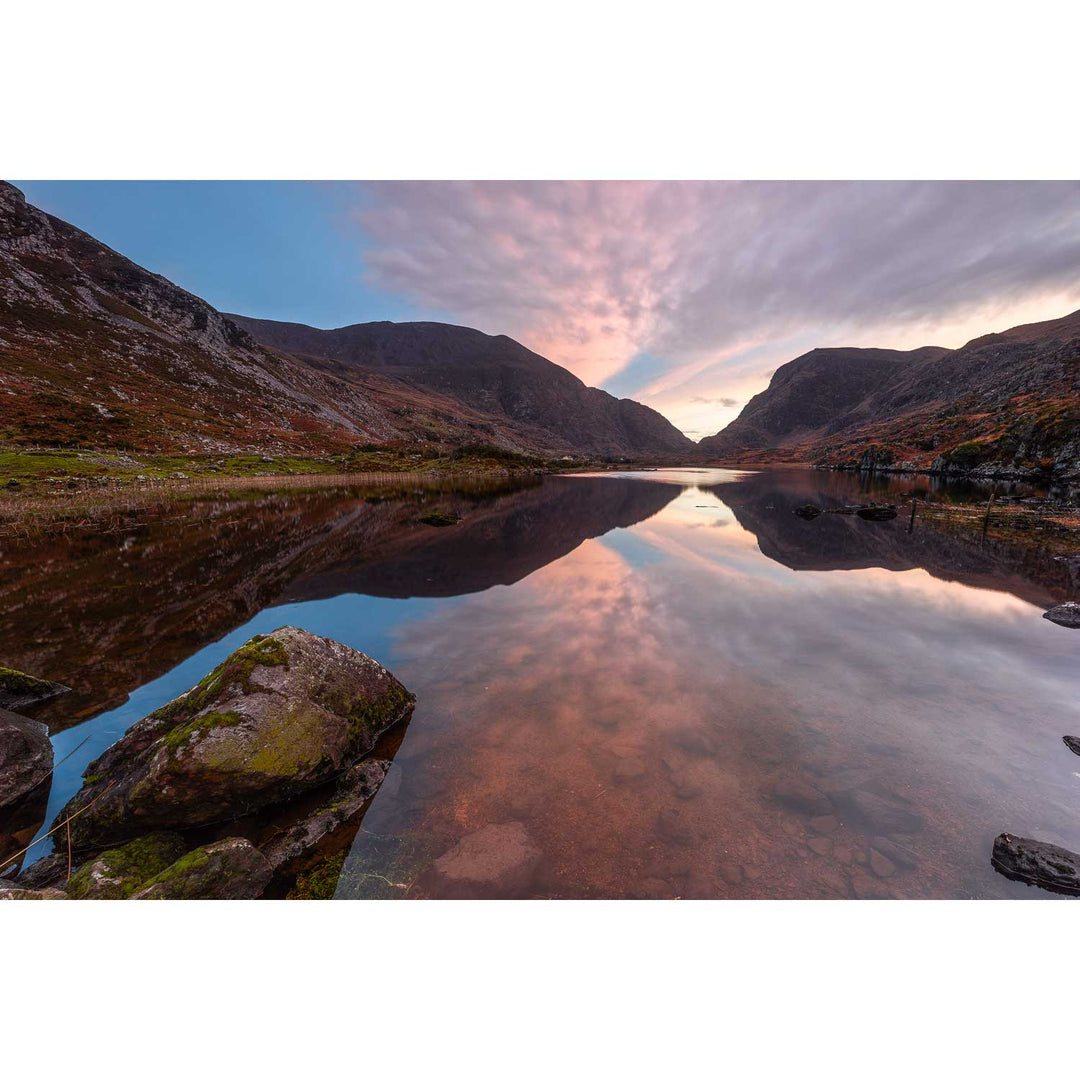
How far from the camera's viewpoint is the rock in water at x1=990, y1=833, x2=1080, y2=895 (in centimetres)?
478

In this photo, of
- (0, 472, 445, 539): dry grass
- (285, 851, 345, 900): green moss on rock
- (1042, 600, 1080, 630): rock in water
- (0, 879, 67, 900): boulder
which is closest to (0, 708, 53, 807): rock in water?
(0, 879, 67, 900): boulder

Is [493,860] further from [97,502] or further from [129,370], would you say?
[129,370]

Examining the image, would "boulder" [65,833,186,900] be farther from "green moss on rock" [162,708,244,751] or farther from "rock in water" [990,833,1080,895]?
"rock in water" [990,833,1080,895]

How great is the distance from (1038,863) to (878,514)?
121ft

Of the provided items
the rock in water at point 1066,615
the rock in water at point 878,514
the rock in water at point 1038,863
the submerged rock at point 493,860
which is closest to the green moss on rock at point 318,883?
the submerged rock at point 493,860

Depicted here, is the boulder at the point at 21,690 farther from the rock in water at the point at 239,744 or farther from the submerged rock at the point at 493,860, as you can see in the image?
the submerged rock at the point at 493,860

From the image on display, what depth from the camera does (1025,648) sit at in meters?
11.0

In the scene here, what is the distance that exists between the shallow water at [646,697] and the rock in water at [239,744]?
777mm

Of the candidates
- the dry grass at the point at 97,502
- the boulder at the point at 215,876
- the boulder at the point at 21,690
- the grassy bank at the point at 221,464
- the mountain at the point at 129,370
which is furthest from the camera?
the mountain at the point at 129,370

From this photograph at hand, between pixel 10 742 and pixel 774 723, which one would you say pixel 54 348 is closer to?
pixel 10 742

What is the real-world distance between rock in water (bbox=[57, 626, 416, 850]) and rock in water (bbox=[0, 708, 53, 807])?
2.14 ft

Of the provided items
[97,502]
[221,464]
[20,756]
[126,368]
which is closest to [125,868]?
[20,756]

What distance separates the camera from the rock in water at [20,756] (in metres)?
5.69

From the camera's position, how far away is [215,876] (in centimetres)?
445
